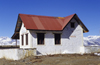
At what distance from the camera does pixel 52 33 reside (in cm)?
2139

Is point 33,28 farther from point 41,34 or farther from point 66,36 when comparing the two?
point 66,36

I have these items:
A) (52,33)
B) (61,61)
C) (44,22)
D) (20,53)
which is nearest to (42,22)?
(44,22)

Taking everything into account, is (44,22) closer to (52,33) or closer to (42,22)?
(42,22)

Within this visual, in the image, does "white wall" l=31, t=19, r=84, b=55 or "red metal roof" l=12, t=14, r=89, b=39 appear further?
"red metal roof" l=12, t=14, r=89, b=39

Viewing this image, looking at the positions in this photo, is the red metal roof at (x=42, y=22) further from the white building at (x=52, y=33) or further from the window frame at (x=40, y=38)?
the window frame at (x=40, y=38)

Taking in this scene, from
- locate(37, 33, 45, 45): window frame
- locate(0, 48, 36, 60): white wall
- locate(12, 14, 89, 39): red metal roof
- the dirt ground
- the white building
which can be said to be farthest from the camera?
locate(12, 14, 89, 39): red metal roof

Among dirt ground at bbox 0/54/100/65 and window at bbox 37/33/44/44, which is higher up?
window at bbox 37/33/44/44

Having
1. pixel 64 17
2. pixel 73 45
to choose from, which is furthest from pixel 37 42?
pixel 64 17

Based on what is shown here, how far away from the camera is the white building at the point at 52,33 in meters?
20.4

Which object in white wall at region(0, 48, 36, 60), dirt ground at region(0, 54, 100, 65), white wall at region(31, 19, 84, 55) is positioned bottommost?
dirt ground at region(0, 54, 100, 65)

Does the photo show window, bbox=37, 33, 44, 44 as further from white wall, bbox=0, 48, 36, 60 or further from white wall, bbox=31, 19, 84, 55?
white wall, bbox=0, 48, 36, 60

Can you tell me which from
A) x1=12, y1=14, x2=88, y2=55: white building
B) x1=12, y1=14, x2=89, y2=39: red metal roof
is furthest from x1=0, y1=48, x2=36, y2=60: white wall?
x1=12, y1=14, x2=89, y2=39: red metal roof

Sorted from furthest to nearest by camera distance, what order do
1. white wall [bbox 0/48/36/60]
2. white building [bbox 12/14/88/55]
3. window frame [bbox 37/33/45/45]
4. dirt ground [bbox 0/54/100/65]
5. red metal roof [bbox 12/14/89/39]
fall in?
red metal roof [bbox 12/14/89/39], window frame [bbox 37/33/45/45], white building [bbox 12/14/88/55], white wall [bbox 0/48/36/60], dirt ground [bbox 0/54/100/65]

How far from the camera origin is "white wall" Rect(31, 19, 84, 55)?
814 inches
